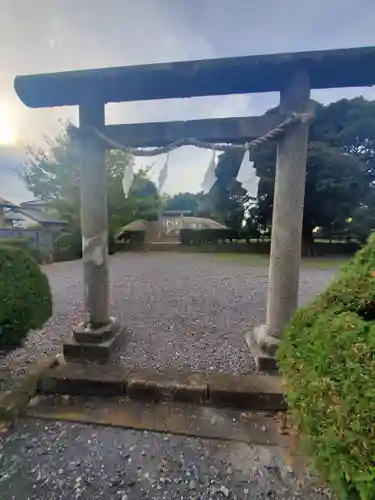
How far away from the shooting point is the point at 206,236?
17.1m

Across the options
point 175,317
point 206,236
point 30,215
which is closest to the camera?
point 175,317

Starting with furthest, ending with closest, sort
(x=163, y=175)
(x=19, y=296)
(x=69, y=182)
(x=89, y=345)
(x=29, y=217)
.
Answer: (x=29, y=217)
(x=69, y=182)
(x=163, y=175)
(x=89, y=345)
(x=19, y=296)

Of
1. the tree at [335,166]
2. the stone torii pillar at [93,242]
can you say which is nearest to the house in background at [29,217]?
the tree at [335,166]

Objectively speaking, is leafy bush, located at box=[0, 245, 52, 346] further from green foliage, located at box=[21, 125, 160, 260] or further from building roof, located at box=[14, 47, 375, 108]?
green foliage, located at box=[21, 125, 160, 260]

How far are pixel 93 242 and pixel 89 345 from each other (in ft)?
3.30

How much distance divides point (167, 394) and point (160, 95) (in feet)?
8.59

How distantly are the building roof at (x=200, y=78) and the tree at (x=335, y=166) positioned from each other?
33.2 feet

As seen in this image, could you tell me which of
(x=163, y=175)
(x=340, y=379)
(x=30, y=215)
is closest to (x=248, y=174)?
(x=163, y=175)

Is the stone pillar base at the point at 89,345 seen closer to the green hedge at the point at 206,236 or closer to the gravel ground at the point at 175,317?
the gravel ground at the point at 175,317

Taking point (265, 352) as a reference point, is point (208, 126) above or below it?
above

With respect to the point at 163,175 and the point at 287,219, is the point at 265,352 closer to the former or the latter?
the point at 287,219

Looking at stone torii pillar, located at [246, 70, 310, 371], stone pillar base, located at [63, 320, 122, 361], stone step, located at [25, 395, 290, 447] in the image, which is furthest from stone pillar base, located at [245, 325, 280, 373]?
stone pillar base, located at [63, 320, 122, 361]

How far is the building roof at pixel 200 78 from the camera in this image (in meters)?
2.15

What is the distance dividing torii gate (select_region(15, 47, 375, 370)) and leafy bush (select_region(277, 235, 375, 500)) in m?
1.18
